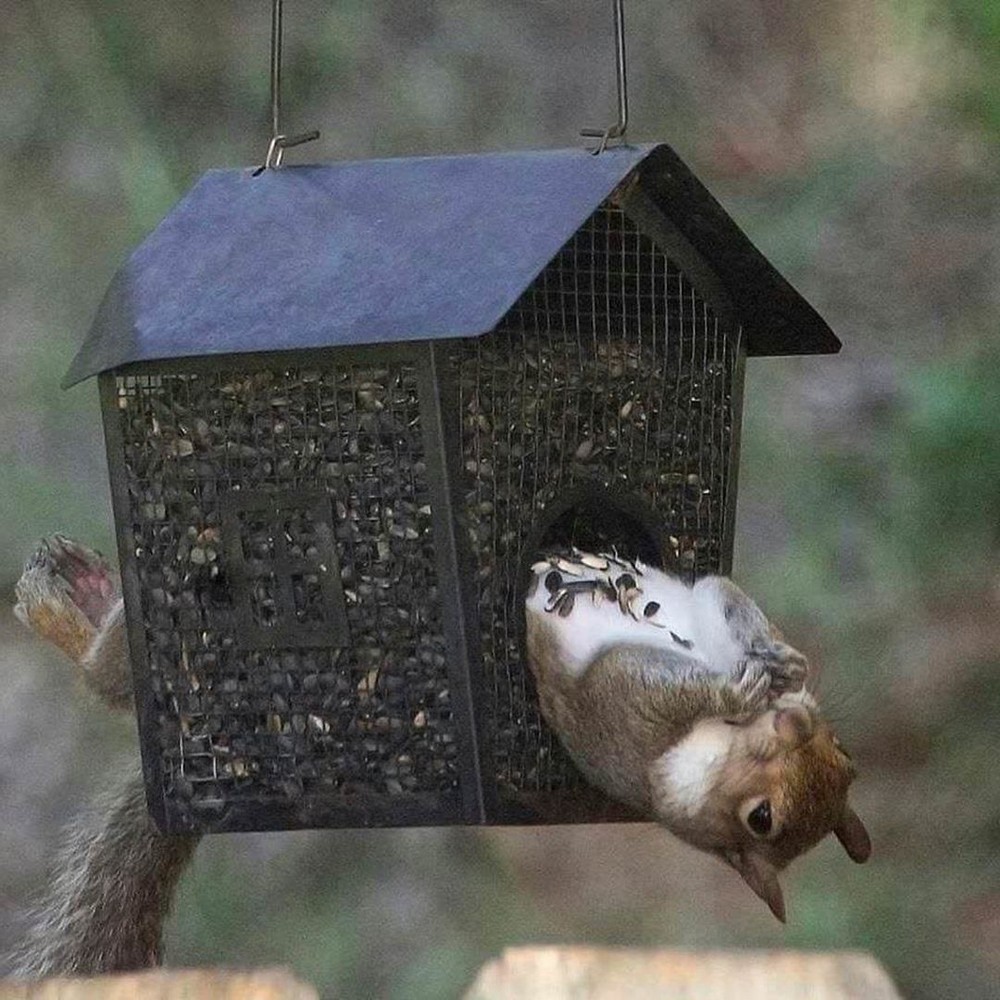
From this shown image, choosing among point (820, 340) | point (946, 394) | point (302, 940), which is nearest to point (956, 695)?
point (946, 394)

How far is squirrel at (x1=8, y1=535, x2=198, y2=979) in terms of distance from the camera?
3.13 metres

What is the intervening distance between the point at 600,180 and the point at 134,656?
855 mm

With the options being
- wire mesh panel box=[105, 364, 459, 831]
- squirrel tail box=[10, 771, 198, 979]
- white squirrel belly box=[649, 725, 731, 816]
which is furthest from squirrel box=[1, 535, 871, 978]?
squirrel tail box=[10, 771, 198, 979]

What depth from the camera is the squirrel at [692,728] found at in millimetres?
2682

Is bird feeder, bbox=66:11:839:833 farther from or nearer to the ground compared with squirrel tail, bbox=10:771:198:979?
farther from the ground

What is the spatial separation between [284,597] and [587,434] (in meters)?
0.43

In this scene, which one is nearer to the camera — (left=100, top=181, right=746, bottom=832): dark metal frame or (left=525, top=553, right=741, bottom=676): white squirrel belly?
(left=100, top=181, right=746, bottom=832): dark metal frame

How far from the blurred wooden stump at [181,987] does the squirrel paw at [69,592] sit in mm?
1375

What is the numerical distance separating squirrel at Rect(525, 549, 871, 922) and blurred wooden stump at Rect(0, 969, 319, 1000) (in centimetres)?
98

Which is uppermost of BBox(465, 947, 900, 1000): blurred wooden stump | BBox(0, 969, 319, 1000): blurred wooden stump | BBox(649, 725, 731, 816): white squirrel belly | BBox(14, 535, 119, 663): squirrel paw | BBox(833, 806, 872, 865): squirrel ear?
BBox(465, 947, 900, 1000): blurred wooden stump

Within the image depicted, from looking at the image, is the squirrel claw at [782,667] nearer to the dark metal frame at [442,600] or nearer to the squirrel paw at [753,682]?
the squirrel paw at [753,682]

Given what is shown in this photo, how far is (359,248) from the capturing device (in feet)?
8.56

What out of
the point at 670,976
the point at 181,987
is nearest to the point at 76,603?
the point at 181,987

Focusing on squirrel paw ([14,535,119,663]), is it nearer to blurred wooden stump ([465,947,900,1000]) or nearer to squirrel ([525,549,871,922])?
squirrel ([525,549,871,922])
